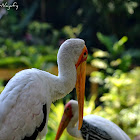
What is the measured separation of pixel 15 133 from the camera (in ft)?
3.51

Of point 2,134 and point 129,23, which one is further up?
point 129,23

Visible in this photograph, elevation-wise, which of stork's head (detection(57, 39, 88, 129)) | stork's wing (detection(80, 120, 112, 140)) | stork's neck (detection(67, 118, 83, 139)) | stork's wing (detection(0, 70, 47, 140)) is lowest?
stork's neck (detection(67, 118, 83, 139))

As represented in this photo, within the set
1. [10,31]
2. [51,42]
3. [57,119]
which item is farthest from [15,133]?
[10,31]

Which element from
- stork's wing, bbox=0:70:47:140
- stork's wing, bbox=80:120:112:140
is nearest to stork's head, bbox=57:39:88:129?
stork's wing, bbox=0:70:47:140

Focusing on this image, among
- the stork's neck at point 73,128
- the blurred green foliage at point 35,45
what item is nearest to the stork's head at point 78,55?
the stork's neck at point 73,128

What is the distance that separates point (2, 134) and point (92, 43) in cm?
647

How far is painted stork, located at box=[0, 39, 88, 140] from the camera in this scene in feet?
3.50

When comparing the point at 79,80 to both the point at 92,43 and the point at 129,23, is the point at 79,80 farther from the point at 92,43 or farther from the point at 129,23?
the point at 129,23

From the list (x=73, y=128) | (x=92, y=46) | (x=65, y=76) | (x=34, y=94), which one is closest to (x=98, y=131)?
(x=73, y=128)

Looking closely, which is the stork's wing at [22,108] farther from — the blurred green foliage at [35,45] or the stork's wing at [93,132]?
the blurred green foliage at [35,45]

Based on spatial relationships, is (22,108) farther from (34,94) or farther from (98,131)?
(98,131)

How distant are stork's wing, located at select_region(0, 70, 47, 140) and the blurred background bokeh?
5.43 feet

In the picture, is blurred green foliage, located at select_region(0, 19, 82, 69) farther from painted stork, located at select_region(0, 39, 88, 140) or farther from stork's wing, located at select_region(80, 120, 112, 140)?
painted stork, located at select_region(0, 39, 88, 140)

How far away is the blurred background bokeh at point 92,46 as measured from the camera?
13.7 ft
